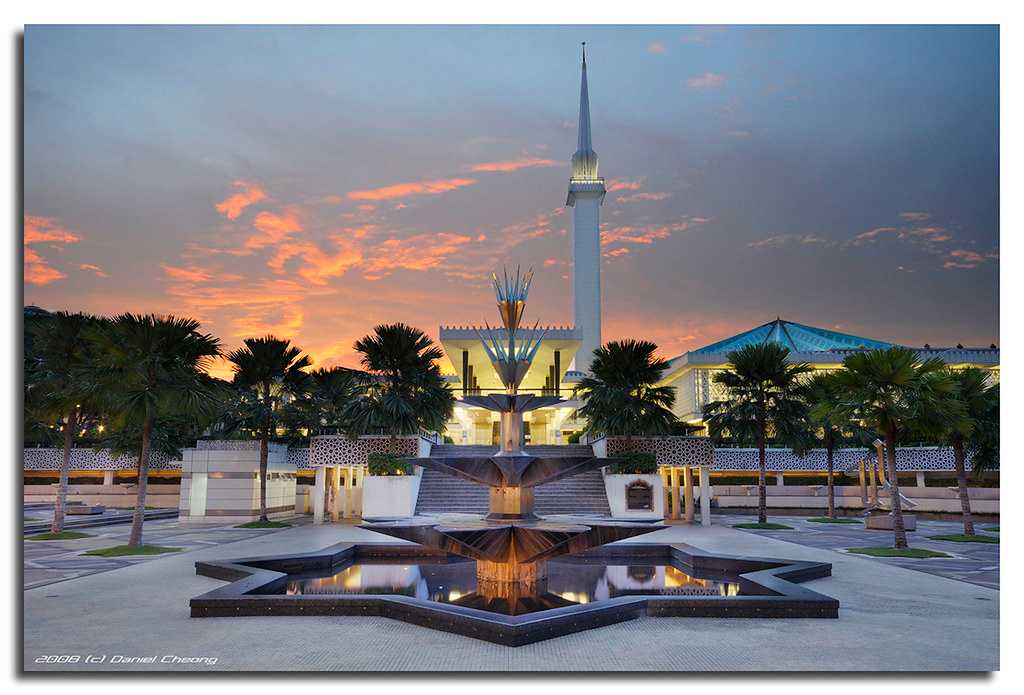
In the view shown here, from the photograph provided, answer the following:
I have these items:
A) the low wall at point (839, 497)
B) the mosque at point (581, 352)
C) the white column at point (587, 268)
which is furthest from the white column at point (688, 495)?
the white column at point (587, 268)

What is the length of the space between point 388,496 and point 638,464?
27.1 feet

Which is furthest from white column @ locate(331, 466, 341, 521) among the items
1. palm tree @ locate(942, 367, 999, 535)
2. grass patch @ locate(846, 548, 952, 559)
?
palm tree @ locate(942, 367, 999, 535)

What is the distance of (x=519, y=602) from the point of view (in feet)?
31.7

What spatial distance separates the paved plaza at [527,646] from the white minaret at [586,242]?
42.3m

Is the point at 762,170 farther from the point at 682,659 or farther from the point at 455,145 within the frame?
the point at 682,659

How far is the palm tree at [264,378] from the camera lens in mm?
25281

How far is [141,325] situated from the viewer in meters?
16.5

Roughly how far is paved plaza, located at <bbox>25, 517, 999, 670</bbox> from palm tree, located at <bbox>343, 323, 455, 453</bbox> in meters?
15.6

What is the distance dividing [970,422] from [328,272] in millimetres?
14288

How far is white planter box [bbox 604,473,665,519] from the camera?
2417 cm

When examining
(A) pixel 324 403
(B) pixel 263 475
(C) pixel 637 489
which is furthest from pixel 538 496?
(B) pixel 263 475

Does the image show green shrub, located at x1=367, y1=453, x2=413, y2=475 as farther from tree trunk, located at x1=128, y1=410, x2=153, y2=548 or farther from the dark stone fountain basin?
the dark stone fountain basin

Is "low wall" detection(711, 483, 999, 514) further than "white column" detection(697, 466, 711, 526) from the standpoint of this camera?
Yes
